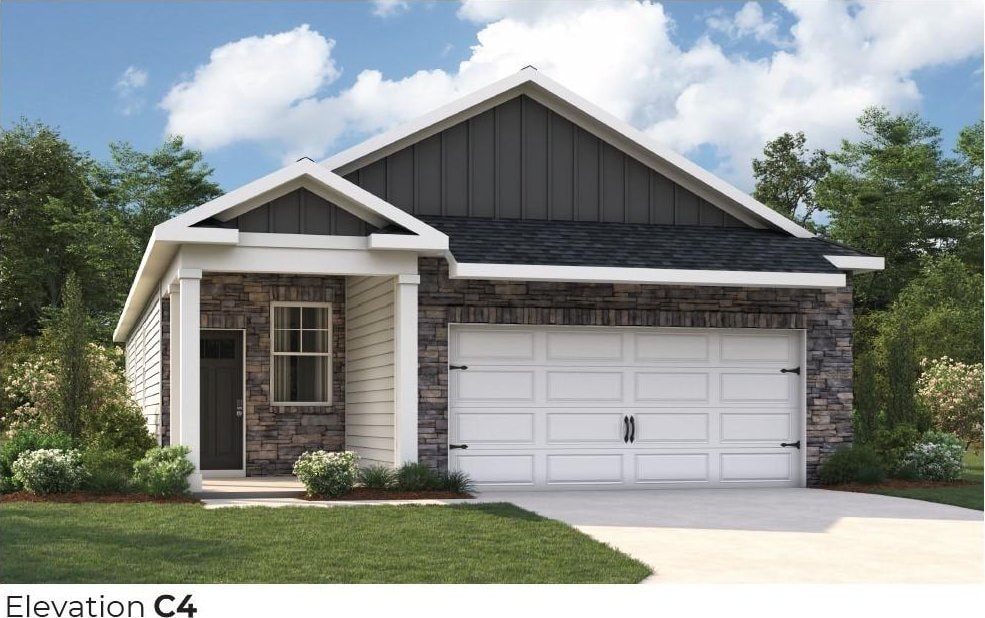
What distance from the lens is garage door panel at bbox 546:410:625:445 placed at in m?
15.8

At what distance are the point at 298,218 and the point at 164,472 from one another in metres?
3.26

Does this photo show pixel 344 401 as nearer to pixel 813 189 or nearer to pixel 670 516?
pixel 670 516

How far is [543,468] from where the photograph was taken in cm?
1577

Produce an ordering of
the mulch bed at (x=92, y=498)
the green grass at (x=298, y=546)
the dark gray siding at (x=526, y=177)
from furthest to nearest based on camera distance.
Answer: the dark gray siding at (x=526, y=177) < the mulch bed at (x=92, y=498) < the green grass at (x=298, y=546)

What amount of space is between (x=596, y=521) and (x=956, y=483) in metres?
6.89

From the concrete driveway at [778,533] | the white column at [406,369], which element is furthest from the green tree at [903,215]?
the white column at [406,369]

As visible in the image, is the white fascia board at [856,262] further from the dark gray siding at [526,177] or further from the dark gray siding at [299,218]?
the dark gray siding at [299,218]

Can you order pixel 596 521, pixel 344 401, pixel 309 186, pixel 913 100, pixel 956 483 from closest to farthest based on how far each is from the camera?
pixel 596 521 < pixel 309 186 < pixel 956 483 < pixel 344 401 < pixel 913 100

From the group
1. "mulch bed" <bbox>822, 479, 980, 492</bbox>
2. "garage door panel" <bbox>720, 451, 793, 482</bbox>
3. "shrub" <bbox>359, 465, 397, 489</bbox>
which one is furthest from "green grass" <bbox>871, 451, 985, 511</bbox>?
"shrub" <bbox>359, 465, 397, 489</bbox>

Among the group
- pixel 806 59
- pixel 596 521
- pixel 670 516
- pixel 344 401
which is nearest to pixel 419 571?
pixel 596 521

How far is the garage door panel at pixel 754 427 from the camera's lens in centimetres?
1634

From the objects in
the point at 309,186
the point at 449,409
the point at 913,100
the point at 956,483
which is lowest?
the point at 956,483

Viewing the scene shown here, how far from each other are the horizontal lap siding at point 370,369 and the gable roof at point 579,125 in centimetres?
175

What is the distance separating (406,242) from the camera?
14.5 meters
